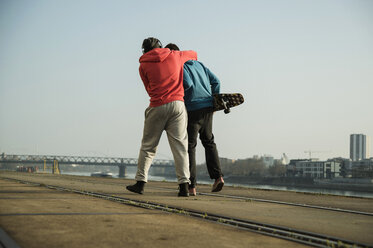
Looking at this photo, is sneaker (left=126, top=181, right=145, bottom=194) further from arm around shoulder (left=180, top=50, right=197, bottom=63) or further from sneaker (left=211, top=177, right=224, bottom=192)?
Answer: arm around shoulder (left=180, top=50, right=197, bottom=63)

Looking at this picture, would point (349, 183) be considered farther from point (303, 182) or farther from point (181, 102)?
point (181, 102)

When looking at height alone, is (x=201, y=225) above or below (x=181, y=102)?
below

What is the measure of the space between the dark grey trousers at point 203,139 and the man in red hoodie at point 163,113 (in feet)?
1.06

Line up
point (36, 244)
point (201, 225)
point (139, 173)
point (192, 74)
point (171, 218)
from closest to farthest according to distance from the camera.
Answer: point (36, 244), point (201, 225), point (171, 218), point (139, 173), point (192, 74)

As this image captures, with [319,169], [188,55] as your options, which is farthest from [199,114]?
[319,169]

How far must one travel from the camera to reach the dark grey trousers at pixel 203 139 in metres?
5.25

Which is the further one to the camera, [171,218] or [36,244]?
[171,218]

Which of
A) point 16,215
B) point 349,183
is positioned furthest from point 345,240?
point 349,183

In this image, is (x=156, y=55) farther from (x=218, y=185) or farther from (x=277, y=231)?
(x=277, y=231)

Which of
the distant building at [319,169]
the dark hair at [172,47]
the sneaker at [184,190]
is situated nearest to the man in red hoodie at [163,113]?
the sneaker at [184,190]

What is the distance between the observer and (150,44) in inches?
202

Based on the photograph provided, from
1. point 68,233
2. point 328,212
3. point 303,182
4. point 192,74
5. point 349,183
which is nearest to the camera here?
point 68,233

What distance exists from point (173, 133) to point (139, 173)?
593 millimetres

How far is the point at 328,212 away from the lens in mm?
3455
